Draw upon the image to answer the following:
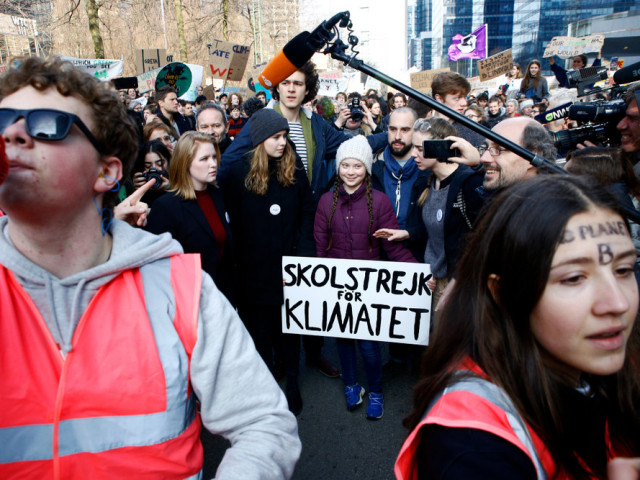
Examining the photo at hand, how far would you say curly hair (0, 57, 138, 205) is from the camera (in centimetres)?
113

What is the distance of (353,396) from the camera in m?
3.41

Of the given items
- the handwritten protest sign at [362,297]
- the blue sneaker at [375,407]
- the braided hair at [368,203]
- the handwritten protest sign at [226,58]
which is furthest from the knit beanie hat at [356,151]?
the handwritten protest sign at [226,58]

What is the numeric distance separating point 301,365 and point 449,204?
2.07 metres

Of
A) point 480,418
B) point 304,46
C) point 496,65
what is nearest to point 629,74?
point 304,46

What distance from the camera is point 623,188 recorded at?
264 cm

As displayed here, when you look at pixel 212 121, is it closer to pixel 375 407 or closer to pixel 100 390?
pixel 375 407

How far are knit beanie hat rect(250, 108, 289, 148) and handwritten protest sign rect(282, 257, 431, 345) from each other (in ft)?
3.05

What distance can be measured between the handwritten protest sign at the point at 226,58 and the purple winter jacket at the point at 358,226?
9302mm


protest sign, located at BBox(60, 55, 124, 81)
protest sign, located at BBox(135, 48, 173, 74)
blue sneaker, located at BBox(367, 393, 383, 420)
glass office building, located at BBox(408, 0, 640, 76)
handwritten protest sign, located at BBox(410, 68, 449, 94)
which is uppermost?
glass office building, located at BBox(408, 0, 640, 76)

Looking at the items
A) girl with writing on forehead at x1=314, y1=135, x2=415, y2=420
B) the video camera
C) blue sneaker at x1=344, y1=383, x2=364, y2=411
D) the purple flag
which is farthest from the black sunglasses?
the purple flag

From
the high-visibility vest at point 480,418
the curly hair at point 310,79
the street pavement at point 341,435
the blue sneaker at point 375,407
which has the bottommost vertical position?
the street pavement at point 341,435

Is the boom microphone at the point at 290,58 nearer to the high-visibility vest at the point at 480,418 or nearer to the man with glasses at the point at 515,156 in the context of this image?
the high-visibility vest at the point at 480,418

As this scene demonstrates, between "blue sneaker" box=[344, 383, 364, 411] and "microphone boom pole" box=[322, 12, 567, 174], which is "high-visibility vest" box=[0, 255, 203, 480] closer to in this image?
"microphone boom pole" box=[322, 12, 567, 174]

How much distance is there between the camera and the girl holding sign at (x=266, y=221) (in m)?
3.35
